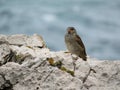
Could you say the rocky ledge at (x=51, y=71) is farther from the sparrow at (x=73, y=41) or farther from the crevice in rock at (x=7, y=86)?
the sparrow at (x=73, y=41)

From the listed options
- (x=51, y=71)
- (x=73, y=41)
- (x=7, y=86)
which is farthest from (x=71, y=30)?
(x=7, y=86)

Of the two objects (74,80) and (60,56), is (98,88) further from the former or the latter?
(60,56)

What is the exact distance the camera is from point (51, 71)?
15344mm

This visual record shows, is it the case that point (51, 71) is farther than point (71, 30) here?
No

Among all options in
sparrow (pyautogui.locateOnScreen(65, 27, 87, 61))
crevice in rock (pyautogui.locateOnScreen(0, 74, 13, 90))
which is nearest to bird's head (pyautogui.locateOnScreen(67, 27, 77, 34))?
sparrow (pyautogui.locateOnScreen(65, 27, 87, 61))

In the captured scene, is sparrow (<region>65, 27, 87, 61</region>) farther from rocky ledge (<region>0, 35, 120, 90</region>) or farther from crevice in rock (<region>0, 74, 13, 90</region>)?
crevice in rock (<region>0, 74, 13, 90</region>)

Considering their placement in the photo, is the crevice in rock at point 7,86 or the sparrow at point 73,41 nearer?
the crevice in rock at point 7,86

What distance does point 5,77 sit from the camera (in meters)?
15.2

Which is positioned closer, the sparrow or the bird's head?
the sparrow

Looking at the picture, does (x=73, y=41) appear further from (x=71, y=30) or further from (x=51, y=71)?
(x=51, y=71)

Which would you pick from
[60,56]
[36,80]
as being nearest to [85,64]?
[60,56]

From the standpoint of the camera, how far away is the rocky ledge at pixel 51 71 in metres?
15.1

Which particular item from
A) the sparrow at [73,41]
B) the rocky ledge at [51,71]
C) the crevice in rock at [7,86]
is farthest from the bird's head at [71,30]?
the crevice in rock at [7,86]

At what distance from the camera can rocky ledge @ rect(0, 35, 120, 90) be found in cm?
1510
